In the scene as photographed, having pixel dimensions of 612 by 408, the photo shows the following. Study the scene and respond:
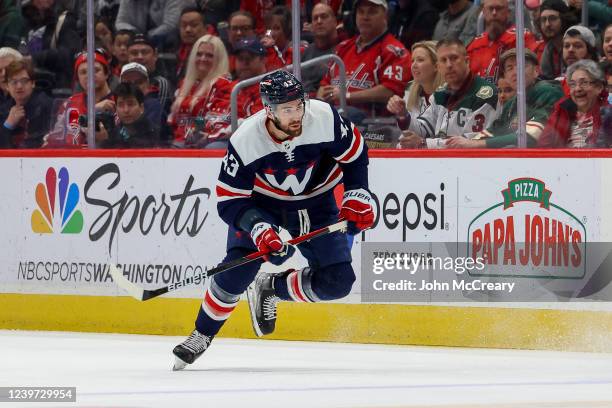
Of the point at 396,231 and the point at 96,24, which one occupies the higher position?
the point at 96,24

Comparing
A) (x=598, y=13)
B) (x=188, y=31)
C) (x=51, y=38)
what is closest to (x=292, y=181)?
(x=598, y=13)

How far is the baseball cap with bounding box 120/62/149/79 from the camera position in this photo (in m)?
9.45

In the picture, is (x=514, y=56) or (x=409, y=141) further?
(x=409, y=141)

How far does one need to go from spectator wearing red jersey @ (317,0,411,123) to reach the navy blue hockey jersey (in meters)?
1.32

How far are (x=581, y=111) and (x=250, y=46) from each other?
2.12 m

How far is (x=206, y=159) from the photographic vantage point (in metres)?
9.07

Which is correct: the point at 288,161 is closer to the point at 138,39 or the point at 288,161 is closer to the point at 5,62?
the point at 138,39

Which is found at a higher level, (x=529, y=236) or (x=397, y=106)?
(x=397, y=106)

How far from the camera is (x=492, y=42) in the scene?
26.8 feet

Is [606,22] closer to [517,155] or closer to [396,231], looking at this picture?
[517,155]

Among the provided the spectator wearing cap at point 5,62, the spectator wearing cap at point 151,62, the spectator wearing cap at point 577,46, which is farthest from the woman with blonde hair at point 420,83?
the spectator wearing cap at point 5,62

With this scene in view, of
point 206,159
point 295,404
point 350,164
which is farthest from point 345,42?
point 295,404

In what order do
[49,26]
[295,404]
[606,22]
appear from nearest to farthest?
[295,404]
[606,22]
[49,26]

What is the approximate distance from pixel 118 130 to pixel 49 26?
87cm
